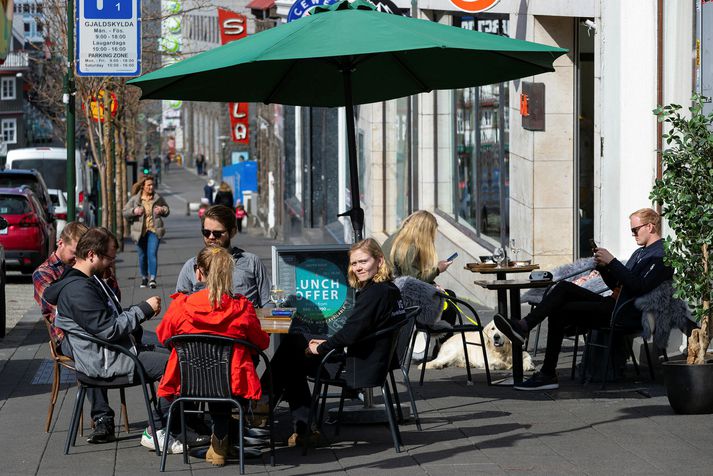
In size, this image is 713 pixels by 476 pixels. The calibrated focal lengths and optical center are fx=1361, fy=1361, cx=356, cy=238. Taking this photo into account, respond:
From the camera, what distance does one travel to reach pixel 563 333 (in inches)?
384

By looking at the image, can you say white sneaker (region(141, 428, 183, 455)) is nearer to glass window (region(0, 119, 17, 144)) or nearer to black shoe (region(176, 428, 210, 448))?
black shoe (region(176, 428, 210, 448))

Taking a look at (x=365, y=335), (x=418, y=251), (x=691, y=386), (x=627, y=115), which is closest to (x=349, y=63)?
(x=365, y=335)

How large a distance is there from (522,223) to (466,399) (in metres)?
5.28

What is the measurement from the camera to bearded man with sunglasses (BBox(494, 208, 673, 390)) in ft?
30.5

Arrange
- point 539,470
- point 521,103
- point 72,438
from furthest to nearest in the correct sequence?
point 521,103
point 72,438
point 539,470

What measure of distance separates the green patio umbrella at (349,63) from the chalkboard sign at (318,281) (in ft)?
1.49

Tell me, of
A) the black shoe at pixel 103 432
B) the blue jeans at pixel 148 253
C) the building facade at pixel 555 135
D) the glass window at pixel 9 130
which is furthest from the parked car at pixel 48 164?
the glass window at pixel 9 130

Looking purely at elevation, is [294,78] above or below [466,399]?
above

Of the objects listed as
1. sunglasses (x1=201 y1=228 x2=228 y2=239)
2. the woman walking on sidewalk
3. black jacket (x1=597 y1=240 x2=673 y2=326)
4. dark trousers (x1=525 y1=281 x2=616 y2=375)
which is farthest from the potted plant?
the woman walking on sidewalk

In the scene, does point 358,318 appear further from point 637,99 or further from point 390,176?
point 390,176

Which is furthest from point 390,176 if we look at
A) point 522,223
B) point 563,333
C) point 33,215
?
point 563,333

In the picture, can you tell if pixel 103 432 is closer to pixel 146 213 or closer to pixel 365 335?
pixel 365 335

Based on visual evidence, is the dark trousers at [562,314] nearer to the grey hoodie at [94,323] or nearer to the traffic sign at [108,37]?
the grey hoodie at [94,323]

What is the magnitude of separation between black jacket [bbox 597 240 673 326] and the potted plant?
35.4 inches
